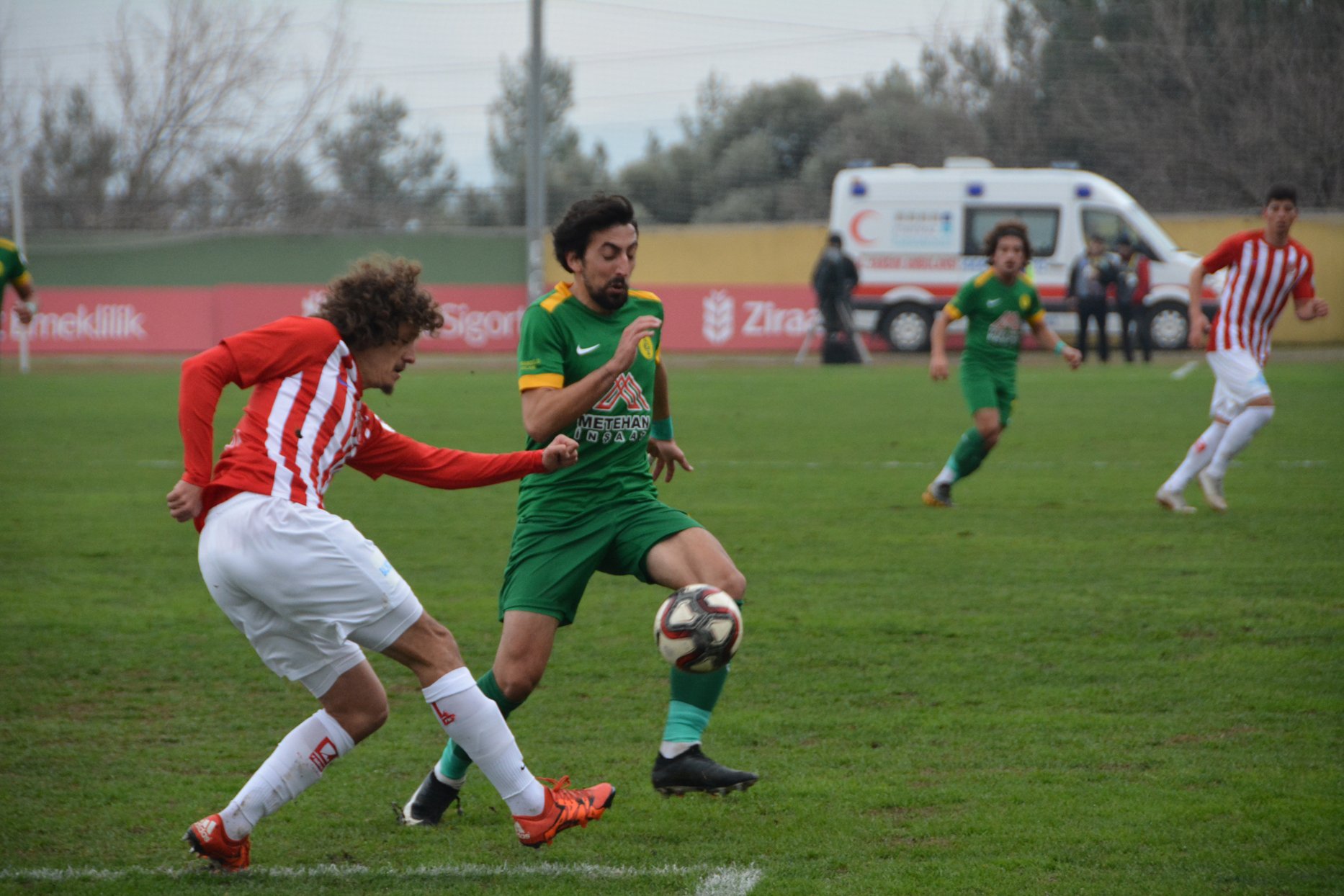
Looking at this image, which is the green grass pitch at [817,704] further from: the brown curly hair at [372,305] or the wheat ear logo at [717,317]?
the wheat ear logo at [717,317]

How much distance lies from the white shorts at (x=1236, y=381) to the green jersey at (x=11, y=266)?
1147cm

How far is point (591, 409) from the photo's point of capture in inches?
167

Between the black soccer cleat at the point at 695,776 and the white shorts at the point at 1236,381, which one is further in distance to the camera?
the white shorts at the point at 1236,381

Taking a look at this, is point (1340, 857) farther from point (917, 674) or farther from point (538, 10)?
point (538, 10)

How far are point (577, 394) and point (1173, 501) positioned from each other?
661 cm

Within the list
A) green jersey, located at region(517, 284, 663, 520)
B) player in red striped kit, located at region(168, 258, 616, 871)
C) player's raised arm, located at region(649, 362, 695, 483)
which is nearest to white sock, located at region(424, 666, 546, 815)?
player in red striped kit, located at region(168, 258, 616, 871)

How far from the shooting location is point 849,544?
8500 mm

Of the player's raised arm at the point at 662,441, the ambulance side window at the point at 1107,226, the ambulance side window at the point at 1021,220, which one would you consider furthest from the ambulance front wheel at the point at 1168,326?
the player's raised arm at the point at 662,441

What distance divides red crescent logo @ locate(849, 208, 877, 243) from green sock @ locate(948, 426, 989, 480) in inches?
659

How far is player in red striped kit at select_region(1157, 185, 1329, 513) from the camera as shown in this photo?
9.23m

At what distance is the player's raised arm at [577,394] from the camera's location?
399cm

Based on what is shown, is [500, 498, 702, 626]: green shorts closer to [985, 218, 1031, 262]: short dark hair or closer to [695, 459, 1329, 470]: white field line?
[985, 218, 1031, 262]: short dark hair

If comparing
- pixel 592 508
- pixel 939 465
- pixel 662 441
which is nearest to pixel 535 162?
pixel 939 465

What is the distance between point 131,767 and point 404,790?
0.95 metres
